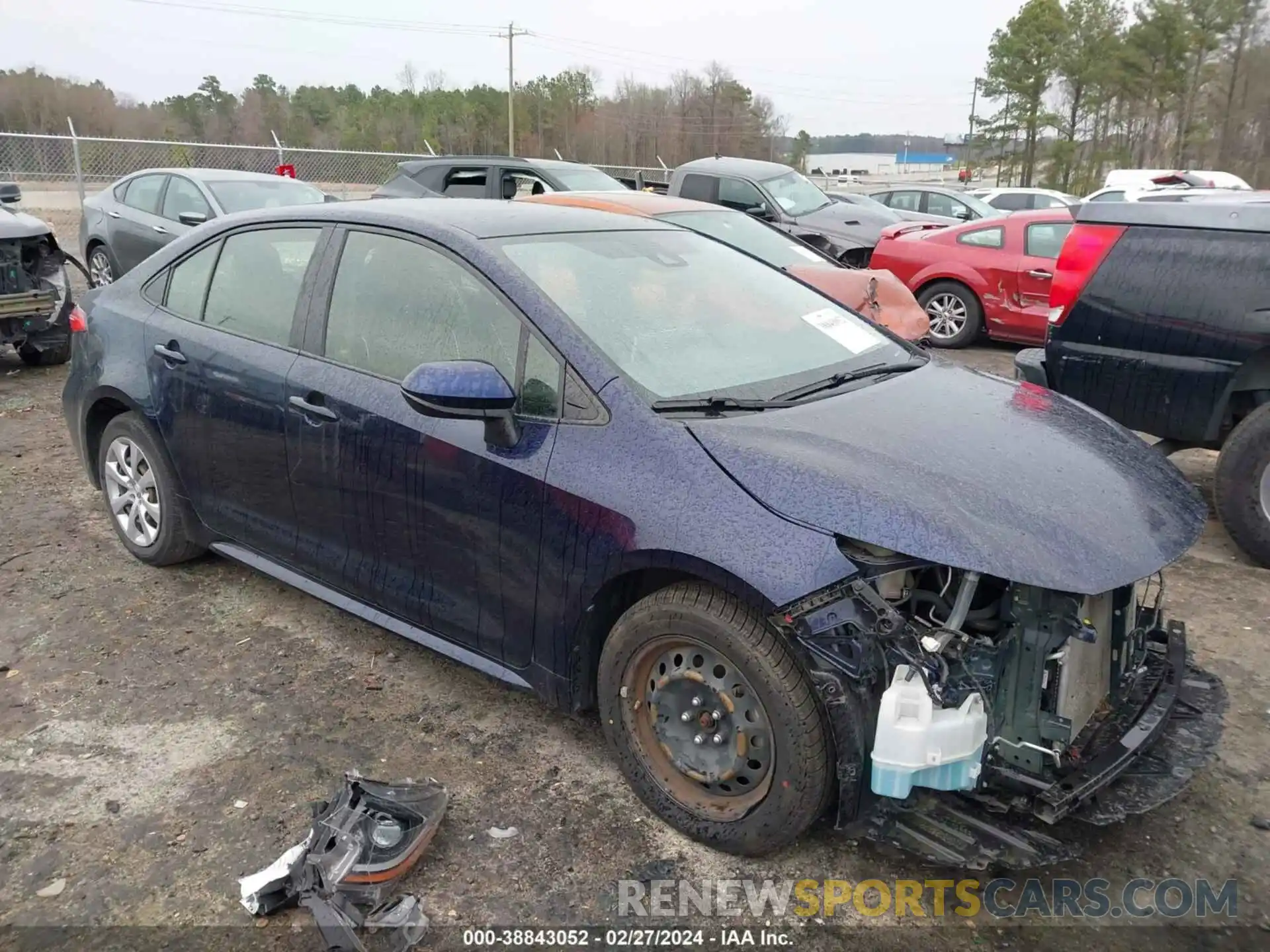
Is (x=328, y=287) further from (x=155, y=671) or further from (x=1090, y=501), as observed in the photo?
(x=1090, y=501)

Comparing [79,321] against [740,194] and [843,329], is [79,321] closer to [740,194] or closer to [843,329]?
[843,329]

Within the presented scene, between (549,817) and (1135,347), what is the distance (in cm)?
365

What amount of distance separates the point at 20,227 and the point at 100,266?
361 cm

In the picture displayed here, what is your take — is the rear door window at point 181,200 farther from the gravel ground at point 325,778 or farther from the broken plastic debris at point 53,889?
the broken plastic debris at point 53,889

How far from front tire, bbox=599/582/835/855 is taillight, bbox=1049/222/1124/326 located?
330cm

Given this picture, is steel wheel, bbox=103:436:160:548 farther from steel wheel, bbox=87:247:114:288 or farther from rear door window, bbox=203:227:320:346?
steel wheel, bbox=87:247:114:288

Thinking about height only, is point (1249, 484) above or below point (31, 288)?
below

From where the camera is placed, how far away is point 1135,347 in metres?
4.59

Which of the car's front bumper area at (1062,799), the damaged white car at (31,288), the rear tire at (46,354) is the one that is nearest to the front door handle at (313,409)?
the car's front bumper area at (1062,799)

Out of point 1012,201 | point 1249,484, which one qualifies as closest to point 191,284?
point 1249,484

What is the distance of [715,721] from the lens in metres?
2.48

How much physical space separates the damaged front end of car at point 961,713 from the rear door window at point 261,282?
2278mm

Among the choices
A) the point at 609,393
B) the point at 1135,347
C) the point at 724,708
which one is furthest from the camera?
the point at 1135,347

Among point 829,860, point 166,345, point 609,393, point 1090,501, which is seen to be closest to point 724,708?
point 829,860
